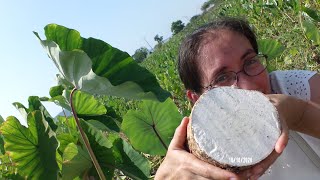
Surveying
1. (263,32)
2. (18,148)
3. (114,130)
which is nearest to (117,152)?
(114,130)

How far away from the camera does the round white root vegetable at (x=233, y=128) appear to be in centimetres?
82

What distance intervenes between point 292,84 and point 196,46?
282 millimetres

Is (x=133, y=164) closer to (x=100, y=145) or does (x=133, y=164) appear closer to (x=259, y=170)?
(x=100, y=145)

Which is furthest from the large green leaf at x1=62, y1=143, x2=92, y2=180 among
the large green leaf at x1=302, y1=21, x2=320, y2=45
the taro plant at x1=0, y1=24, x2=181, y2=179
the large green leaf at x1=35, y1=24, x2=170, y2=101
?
the large green leaf at x1=302, y1=21, x2=320, y2=45

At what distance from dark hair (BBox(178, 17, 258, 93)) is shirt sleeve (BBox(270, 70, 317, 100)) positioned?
0.10m

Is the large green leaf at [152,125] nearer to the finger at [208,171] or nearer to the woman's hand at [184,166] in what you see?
the woman's hand at [184,166]

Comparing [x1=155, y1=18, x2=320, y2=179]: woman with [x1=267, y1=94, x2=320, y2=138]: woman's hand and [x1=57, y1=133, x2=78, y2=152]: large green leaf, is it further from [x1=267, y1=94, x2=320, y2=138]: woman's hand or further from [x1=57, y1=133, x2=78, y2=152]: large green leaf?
[x1=57, y1=133, x2=78, y2=152]: large green leaf

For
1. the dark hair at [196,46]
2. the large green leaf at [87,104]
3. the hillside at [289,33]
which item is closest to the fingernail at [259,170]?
the dark hair at [196,46]

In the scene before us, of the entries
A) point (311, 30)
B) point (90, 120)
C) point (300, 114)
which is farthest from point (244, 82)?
point (311, 30)

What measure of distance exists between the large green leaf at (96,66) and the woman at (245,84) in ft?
0.44

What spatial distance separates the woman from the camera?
918 mm

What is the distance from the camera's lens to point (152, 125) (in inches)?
63.2

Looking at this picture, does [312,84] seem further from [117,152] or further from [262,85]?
[117,152]

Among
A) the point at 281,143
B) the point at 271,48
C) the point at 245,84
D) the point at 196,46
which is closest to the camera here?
the point at 281,143
